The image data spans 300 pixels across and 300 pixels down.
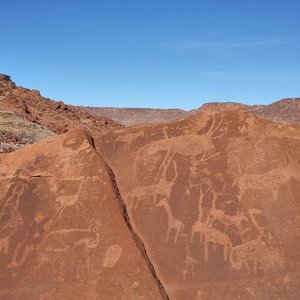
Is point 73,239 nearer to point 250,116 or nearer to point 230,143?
point 230,143

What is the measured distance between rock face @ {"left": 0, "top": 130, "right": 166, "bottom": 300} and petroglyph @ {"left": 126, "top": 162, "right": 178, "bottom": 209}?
0.67 feet

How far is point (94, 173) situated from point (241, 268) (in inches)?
87.9

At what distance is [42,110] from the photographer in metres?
25.9

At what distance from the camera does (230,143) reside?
6305 mm

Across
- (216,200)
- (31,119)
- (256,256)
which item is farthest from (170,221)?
(31,119)

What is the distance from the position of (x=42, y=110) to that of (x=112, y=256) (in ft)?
70.6

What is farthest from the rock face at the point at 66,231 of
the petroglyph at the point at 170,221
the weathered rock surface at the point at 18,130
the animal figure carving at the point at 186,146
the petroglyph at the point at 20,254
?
the weathered rock surface at the point at 18,130

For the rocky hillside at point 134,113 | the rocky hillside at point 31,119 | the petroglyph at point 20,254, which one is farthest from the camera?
the rocky hillside at point 134,113

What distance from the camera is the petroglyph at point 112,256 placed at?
533 cm

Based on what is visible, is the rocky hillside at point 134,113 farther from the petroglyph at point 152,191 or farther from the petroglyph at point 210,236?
the petroglyph at point 210,236

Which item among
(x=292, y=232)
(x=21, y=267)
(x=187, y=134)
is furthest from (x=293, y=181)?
(x=21, y=267)

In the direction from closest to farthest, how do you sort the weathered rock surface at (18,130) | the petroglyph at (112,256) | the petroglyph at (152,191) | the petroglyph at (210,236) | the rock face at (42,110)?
the petroglyph at (112,256) → the petroglyph at (210,236) → the petroglyph at (152,191) → the weathered rock surface at (18,130) → the rock face at (42,110)

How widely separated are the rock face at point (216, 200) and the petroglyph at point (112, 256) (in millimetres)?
399

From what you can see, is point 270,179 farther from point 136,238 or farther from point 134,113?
point 134,113
